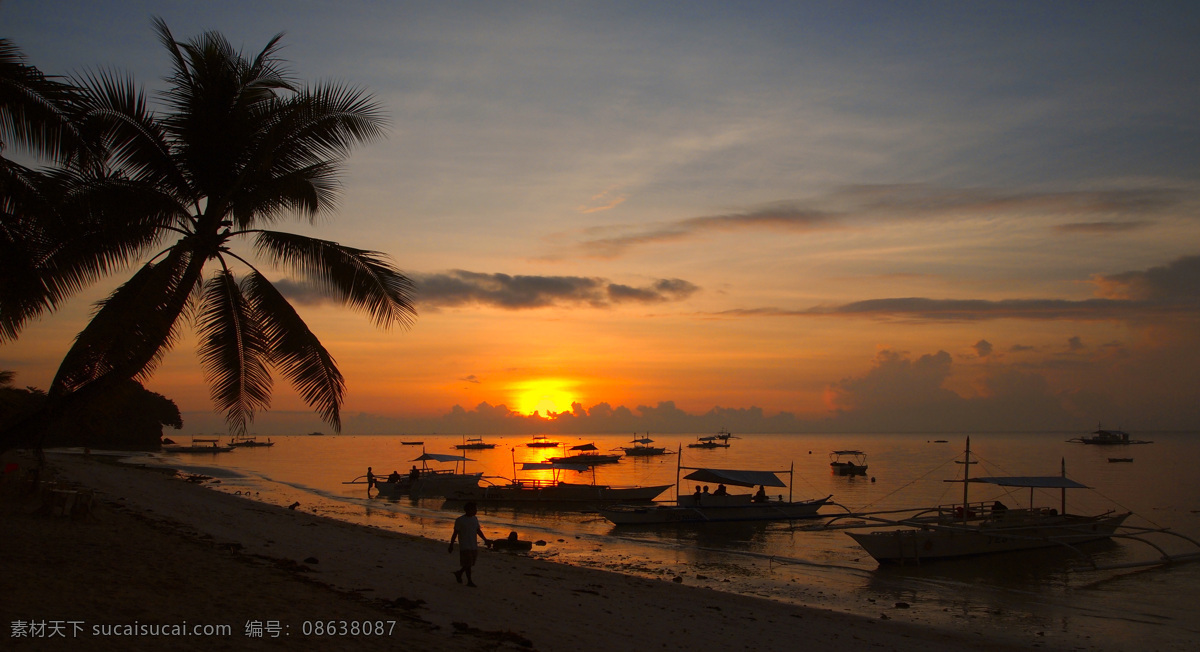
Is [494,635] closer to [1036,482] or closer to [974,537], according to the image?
[974,537]

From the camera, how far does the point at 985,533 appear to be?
24.8 m

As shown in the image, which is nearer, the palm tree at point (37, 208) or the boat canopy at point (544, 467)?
the palm tree at point (37, 208)

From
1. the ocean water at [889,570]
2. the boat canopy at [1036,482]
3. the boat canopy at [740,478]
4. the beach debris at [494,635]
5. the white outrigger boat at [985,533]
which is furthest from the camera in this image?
the boat canopy at [740,478]

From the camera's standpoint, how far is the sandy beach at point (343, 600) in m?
7.85

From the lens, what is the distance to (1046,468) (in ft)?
298

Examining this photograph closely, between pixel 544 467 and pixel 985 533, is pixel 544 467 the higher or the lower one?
the lower one

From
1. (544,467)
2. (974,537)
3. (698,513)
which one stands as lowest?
(698,513)

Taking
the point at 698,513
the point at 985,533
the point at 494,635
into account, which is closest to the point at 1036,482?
the point at 985,533

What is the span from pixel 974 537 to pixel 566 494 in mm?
24312

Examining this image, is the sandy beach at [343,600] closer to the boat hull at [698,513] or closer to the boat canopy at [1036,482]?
the boat canopy at [1036,482]

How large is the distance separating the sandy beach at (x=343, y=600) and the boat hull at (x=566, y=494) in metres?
23.7

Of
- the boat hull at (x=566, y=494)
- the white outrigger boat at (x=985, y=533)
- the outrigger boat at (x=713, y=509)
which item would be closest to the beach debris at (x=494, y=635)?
the white outrigger boat at (x=985, y=533)

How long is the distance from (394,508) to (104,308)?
33.8 meters

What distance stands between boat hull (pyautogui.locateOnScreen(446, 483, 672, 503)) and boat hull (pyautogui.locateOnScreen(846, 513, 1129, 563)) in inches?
774
